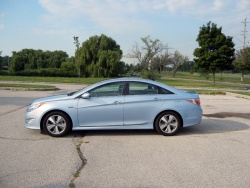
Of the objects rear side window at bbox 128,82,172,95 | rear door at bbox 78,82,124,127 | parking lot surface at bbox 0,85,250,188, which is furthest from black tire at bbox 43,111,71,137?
rear side window at bbox 128,82,172,95

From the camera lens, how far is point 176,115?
6.85 metres

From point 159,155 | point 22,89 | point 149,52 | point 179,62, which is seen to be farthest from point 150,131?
point 179,62

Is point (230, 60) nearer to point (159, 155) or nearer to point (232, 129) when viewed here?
point (232, 129)

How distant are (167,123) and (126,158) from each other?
2.05m

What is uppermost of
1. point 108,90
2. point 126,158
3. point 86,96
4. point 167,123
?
point 108,90

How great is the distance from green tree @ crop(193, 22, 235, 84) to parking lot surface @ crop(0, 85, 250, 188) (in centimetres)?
2806

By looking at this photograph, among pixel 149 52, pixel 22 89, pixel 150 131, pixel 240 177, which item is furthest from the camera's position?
pixel 149 52

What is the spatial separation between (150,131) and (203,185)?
11.2 ft

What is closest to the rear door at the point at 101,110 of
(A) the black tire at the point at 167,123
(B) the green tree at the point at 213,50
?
(A) the black tire at the point at 167,123

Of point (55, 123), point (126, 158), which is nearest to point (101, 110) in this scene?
point (55, 123)

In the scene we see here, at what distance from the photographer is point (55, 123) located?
→ 662 centimetres

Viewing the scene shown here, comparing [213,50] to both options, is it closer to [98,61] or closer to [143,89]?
[98,61]

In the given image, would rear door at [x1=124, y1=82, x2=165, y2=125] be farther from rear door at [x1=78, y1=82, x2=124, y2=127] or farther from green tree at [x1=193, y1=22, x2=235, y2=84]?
green tree at [x1=193, y1=22, x2=235, y2=84]

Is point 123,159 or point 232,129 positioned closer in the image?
point 123,159
